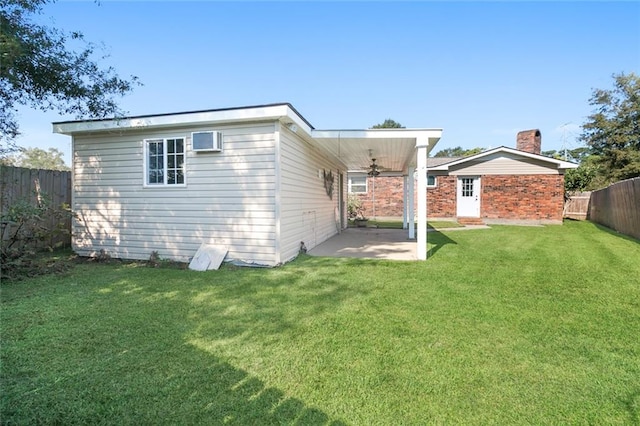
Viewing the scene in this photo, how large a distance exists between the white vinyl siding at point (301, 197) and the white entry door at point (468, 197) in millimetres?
8848

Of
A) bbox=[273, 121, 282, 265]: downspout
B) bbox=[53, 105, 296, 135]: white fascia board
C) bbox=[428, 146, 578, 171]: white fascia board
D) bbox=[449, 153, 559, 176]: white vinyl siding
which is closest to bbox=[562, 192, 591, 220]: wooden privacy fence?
bbox=[428, 146, 578, 171]: white fascia board

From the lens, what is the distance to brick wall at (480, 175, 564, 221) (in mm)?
15023

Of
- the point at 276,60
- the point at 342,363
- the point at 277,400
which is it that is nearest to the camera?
the point at 277,400

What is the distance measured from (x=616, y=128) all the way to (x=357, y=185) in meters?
18.5

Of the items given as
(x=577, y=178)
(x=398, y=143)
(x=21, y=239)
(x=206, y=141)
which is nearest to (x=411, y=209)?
(x=398, y=143)

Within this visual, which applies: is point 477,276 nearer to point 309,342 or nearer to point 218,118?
point 309,342

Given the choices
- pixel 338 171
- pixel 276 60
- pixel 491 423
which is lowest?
pixel 491 423

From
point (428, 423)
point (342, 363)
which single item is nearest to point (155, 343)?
point (342, 363)

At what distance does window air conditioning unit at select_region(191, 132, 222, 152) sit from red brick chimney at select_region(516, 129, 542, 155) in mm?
17815

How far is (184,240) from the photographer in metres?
6.50

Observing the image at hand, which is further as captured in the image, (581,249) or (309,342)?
(581,249)

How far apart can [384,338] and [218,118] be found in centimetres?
472

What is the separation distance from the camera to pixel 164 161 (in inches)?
261

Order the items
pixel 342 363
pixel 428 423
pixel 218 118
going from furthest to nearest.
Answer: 1. pixel 218 118
2. pixel 342 363
3. pixel 428 423
